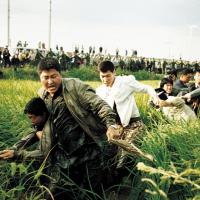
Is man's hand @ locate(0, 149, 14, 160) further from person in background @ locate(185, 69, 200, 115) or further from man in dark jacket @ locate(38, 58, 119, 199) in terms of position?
person in background @ locate(185, 69, 200, 115)

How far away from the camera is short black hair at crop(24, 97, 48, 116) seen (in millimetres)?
2953

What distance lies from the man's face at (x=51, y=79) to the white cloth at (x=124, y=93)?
1351mm

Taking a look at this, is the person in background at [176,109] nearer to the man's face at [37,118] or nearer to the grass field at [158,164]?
the grass field at [158,164]

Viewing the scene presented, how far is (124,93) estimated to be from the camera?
4309mm

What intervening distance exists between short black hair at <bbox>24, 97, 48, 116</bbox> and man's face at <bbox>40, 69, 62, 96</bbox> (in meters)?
0.12

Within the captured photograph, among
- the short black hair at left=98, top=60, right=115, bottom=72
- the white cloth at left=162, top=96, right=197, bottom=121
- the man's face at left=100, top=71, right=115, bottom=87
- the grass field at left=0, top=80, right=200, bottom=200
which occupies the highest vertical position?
the short black hair at left=98, top=60, right=115, bottom=72

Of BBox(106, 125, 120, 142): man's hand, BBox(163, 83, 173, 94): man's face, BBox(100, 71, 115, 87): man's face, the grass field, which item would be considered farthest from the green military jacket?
BBox(163, 83, 173, 94): man's face

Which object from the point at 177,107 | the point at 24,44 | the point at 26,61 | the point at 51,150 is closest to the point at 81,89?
the point at 51,150

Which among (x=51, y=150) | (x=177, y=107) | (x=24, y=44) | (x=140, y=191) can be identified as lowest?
(x=140, y=191)

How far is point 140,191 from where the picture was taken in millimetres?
3246

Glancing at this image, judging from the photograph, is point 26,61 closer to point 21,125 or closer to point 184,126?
point 21,125

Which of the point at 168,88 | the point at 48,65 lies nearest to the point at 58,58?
the point at 168,88

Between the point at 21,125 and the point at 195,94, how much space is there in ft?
6.27

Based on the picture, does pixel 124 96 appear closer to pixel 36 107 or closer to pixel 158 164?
pixel 158 164
